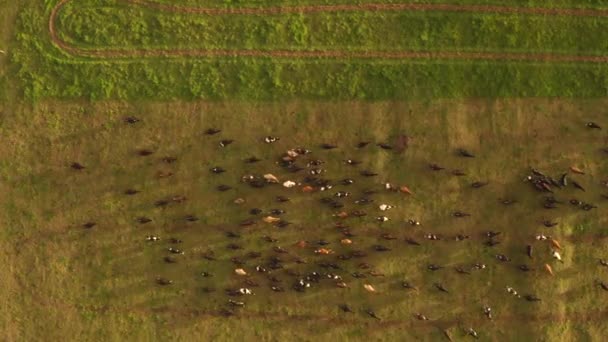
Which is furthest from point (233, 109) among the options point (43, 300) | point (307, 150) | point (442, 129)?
point (43, 300)

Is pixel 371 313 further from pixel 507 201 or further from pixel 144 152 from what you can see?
pixel 144 152

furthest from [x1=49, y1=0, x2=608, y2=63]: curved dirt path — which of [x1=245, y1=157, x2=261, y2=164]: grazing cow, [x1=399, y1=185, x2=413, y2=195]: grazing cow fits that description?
[x1=399, y1=185, x2=413, y2=195]: grazing cow

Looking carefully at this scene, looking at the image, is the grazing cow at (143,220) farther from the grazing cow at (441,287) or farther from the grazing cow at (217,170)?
the grazing cow at (441,287)

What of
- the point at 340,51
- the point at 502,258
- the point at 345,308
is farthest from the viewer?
the point at 340,51

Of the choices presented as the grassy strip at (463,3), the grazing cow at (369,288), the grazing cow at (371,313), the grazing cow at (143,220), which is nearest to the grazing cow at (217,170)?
the grazing cow at (143,220)

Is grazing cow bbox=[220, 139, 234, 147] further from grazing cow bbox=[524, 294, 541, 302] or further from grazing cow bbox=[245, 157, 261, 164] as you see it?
grazing cow bbox=[524, 294, 541, 302]

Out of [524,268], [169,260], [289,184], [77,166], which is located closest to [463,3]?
[289,184]

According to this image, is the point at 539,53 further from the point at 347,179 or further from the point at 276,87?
the point at 276,87
